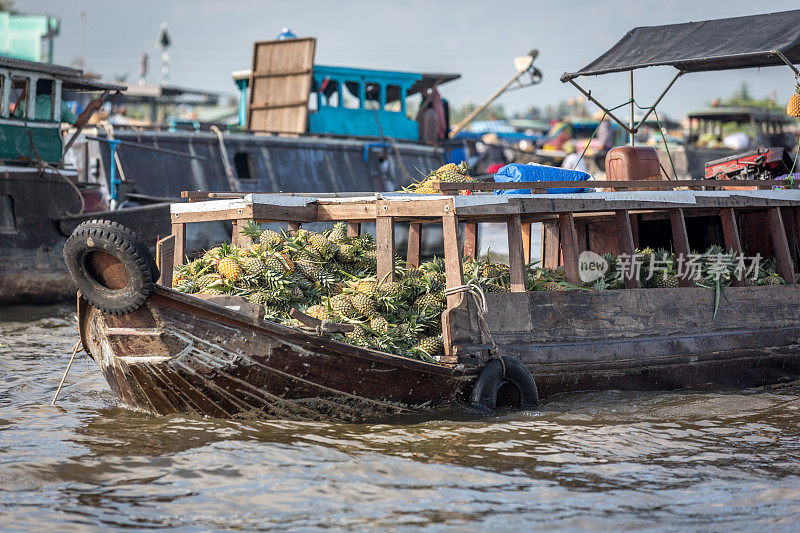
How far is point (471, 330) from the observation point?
21.9 feet

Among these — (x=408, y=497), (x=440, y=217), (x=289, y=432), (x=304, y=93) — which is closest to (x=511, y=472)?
(x=408, y=497)

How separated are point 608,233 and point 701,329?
1496mm

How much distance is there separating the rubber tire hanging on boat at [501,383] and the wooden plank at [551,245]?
2.62m

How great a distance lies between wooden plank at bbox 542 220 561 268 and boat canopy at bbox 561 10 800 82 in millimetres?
1851

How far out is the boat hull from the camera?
225 inches

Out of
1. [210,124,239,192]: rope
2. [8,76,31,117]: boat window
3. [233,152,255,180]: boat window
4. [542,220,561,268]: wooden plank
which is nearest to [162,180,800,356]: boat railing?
[542,220,561,268]: wooden plank

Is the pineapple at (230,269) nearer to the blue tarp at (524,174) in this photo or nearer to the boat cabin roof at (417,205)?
the boat cabin roof at (417,205)

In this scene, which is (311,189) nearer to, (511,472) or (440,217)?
(440,217)

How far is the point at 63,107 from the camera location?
14.5 meters

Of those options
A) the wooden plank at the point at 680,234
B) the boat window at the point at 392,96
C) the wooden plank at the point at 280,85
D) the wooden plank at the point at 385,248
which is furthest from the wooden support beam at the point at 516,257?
the boat window at the point at 392,96

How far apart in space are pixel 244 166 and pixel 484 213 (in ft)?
34.9

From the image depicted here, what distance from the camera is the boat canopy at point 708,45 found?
8.62m

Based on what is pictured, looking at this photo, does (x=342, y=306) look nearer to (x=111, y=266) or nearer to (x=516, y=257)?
(x=516, y=257)

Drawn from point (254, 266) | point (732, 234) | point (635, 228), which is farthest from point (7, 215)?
point (732, 234)
